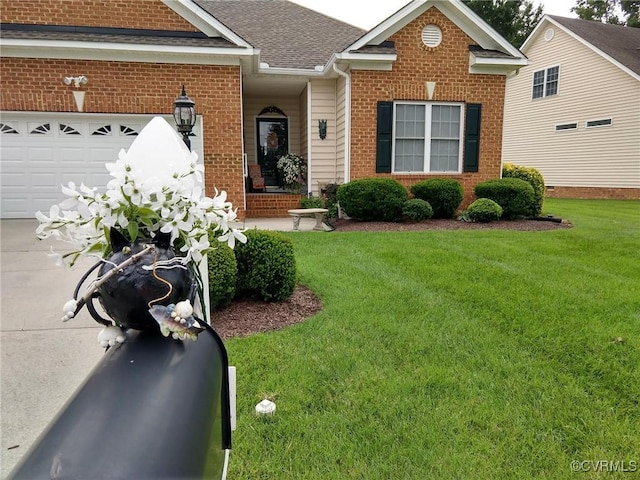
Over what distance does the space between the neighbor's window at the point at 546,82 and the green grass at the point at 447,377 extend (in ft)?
55.0

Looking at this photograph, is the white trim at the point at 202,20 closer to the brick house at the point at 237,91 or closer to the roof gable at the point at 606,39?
the brick house at the point at 237,91

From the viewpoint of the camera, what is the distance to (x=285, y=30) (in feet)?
46.5

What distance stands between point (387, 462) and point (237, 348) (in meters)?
1.66

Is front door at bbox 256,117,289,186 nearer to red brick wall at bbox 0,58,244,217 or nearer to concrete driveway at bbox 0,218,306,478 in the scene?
red brick wall at bbox 0,58,244,217

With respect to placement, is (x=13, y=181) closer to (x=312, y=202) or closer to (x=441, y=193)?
(x=312, y=202)

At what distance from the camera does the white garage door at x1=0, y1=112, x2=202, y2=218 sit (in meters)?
9.33

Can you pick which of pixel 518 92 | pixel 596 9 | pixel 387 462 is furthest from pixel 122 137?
pixel 596 9

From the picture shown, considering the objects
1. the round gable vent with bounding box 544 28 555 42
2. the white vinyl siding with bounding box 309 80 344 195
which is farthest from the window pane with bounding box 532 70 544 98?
the white vinyl siding with bounding box 309 80 344 195

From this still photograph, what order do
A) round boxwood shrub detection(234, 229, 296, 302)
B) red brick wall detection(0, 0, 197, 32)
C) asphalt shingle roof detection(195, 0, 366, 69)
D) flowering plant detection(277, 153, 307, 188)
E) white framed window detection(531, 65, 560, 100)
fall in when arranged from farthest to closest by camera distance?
white framed window detection(531, 65, 560, 100) < flowering plant detection(277, 153, 307, 188) < asphalt shingle roof detection(195, 0, 366, 69) < red brick wall detection(0, 0, 197, 32) < round boxwood shrub detection(234, 229, 296, 302)

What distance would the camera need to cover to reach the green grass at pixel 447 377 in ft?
7.72

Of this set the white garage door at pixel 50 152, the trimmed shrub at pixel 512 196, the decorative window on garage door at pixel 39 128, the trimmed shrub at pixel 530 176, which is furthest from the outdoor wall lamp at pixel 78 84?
the trimmed shrub at pixel 530 176

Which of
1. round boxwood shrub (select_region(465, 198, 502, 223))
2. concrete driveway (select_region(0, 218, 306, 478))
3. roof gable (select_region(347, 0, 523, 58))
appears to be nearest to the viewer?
concrete driveway (select_region(0, 218, 306, 478))

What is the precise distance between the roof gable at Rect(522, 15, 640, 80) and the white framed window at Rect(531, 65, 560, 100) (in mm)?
1567

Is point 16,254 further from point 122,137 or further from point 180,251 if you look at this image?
point 180,251
